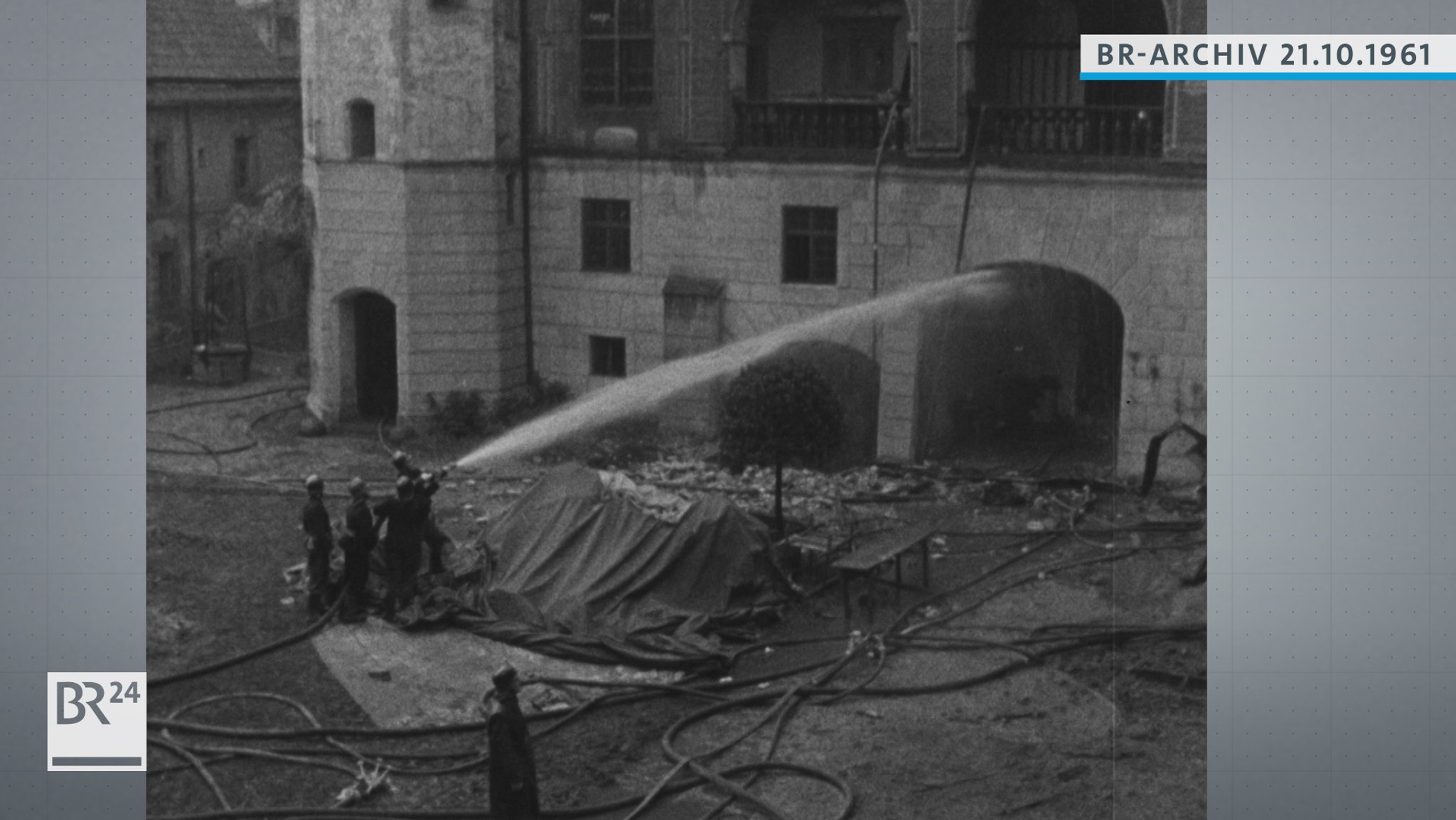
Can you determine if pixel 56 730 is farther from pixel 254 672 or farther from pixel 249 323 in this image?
pixel 249 323

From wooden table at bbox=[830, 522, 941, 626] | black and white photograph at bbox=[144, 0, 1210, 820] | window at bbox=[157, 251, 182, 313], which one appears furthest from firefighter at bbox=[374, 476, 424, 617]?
wooden table at bbox=[830, 522, 941, 626]

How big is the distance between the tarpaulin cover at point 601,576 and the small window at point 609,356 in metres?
0.53

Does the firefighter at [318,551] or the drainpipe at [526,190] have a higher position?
the drainpipe at [526,190]

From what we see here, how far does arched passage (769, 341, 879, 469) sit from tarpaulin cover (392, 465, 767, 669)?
0.63 metres

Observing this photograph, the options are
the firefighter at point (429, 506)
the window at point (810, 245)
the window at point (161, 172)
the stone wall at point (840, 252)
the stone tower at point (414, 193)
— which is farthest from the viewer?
the window at point (810, 245)

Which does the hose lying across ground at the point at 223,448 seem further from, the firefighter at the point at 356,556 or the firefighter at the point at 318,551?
the firefighter at the point at 356,556

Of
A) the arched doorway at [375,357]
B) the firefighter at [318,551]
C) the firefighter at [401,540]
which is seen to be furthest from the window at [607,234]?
the firefighter at [318,551]

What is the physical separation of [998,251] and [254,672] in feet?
14.0

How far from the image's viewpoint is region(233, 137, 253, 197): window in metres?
11.4

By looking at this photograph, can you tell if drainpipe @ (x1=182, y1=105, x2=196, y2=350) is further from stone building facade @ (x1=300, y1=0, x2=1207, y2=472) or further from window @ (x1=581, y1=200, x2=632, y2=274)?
window @ (x1=581, y1=200, x2=632, y2=274)

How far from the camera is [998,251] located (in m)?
11.6

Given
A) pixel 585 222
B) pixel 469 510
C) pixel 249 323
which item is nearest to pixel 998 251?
pixel 585 222

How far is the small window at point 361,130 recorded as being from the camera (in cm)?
1163

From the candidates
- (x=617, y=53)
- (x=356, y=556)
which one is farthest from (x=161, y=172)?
(x=617, y=53)
